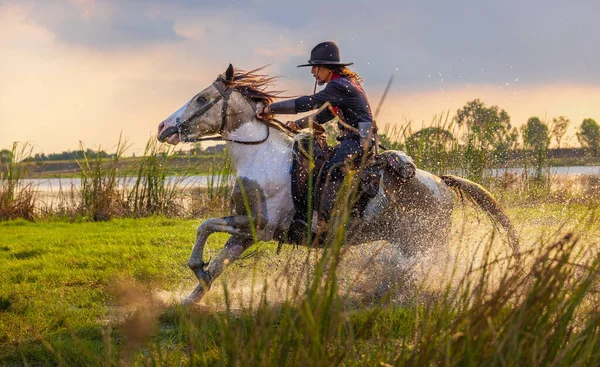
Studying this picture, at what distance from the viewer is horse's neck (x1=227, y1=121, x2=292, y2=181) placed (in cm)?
565

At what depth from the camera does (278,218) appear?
5.64 metres

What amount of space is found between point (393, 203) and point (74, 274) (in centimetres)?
357

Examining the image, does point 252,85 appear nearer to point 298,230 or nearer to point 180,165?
point 298,230

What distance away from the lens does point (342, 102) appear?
5.61 meters

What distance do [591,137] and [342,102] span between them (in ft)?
26.9

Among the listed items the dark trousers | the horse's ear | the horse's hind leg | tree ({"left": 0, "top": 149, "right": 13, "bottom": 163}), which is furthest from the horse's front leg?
tree ({"left": 0, "top": 149, "right": 13, "bottom": 163})

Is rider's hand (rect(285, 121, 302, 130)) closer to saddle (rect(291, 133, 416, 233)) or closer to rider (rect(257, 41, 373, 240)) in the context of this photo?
rider (rect(257, 41, 373, 240))

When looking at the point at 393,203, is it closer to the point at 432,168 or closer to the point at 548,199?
the point at 432,168

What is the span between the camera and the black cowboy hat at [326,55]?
5809mm

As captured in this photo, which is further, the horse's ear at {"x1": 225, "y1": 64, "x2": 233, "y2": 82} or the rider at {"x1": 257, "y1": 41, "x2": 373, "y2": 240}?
the horse's ear at {"x1": 225, "y1": 64, "x2": 233, "y2": 82}

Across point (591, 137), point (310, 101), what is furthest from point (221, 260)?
point (591, 137)

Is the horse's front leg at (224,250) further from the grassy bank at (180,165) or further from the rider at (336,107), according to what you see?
the grassy bank at (180,165)

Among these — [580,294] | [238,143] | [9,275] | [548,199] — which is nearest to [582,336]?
[580,294]

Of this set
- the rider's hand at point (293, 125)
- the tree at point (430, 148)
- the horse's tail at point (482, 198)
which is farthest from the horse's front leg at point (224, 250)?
the tree at point (430, 148)
